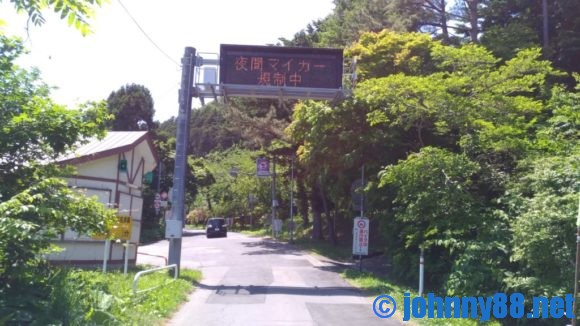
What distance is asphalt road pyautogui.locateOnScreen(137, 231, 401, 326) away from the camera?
1102 cm

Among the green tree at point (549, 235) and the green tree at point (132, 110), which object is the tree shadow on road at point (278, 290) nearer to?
the green tree at point (549, 235)

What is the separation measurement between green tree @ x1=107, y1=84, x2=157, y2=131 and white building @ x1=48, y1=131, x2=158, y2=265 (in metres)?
35.1

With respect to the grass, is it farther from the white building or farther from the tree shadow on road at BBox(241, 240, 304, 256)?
the tree shadow on road at BBox(241, 240, 304, 256)

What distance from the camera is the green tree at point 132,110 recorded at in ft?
181

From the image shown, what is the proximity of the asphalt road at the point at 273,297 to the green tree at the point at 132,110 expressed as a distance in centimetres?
3359

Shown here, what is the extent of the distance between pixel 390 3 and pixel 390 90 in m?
16.0

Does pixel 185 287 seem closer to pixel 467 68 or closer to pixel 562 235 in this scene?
pixel 562 235

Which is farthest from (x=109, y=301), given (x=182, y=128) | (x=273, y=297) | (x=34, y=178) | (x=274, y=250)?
(x=274, y=250)

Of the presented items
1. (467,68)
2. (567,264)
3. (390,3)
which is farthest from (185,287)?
(390,3)

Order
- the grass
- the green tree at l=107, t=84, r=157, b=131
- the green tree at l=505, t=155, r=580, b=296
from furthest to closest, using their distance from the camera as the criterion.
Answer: the green tree at l=107, t=84, r=157, b=131 → the green tree at l=505, t=155, r=580, b=296 → the grass

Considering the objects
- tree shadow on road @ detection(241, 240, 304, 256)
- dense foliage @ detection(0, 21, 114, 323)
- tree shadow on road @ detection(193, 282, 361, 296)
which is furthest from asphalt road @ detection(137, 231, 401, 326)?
tree shadow on road @ detection(241, 240, 304, 256)

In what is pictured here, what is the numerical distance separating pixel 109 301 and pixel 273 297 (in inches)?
226

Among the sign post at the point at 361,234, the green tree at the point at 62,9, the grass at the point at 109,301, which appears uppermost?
the green tree at the point at 62,9

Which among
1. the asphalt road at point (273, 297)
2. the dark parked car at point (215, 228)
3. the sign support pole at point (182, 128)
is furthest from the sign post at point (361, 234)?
the dark parked car at point (215, 228)
